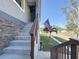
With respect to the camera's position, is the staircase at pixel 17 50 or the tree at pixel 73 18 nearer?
the staircase at pixel 17 50

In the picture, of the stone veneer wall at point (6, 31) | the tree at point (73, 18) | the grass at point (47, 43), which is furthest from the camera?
the tree at point (73, 18)

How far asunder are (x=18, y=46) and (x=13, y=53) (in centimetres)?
56

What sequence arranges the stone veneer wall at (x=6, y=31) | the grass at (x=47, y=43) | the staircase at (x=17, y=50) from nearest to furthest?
the staircase at (x=17, y=50) → the stone veneer wall at (x=6, y=31) → the grass at (x=47, y=43)

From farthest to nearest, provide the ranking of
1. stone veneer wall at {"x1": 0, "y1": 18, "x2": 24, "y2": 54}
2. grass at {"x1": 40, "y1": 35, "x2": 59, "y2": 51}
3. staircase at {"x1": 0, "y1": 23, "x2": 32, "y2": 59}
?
grass at {"x1": 40, "y1": 35, "x2": 59, "y2": 51}
stone veneer wall at {"x1": 0, "y1": 18, "x2": 24, "y2": 54}
staircase at {"x1": 0, "y1": 23, "x2": 32, "y2": 59}

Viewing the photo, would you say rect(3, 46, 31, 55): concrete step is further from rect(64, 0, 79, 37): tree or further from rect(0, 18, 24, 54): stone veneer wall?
rect(64, 0, 79, 37): tree

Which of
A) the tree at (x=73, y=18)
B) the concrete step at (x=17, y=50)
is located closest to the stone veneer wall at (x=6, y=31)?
the concrete step at (x=17, y=50)

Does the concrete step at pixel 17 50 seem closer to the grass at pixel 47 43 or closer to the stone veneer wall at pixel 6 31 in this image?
the stone veneer wall at pixel 6 31

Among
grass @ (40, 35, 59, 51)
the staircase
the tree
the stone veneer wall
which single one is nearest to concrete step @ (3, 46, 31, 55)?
the staircase

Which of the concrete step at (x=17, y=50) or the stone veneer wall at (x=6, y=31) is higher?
the stone veneer wall at (x=6, y=31)

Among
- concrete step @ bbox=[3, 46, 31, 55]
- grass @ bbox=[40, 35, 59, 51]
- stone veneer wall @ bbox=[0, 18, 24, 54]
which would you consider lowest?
grass @ bbox=[40, 35, 59, 51]

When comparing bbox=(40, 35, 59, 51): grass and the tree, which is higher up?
the tree

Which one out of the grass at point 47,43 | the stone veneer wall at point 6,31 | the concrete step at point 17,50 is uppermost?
the stone veneer wall at point 6,31

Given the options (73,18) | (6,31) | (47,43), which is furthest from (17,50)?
(73,18)

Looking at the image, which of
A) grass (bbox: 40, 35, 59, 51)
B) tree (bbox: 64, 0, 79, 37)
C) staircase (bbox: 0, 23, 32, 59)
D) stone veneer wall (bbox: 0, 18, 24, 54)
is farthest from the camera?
tree (bbox: 64, 0, 79, 37)
